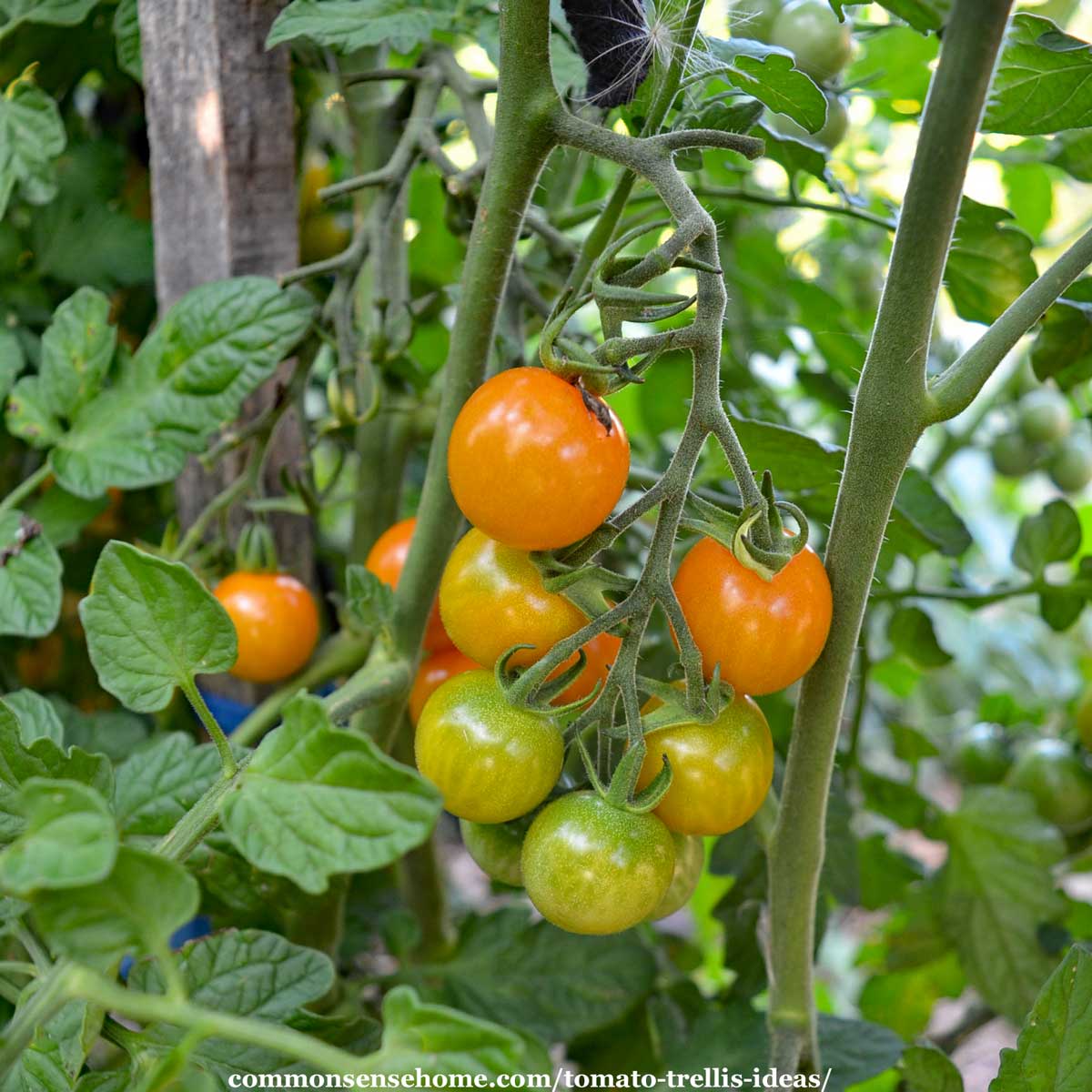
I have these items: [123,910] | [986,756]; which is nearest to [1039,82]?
[123,910]

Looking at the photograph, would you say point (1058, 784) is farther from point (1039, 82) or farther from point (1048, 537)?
point (1039, 82)

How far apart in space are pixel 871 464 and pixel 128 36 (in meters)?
0.67

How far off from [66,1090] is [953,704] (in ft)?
4.88

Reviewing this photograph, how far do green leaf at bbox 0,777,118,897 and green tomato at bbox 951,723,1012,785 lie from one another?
0.97 m

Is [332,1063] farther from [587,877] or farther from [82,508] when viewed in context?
[82,508]

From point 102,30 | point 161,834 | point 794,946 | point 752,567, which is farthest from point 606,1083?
point 102,30

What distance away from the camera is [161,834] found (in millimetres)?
578

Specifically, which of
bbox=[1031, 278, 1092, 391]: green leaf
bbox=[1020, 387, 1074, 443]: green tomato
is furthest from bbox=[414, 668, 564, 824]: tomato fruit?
bbox=[1020, 387, 1074, 443]: green tomato

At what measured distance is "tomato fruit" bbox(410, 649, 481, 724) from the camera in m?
0.68

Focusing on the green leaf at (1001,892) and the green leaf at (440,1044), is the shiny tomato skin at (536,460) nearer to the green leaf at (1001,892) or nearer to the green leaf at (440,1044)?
the green leaf at (440,1044)

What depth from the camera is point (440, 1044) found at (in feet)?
1.14

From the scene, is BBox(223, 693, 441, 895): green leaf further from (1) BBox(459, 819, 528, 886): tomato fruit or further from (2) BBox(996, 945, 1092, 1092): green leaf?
(2) BBox(996, 945, 1092, 1092): green leaf

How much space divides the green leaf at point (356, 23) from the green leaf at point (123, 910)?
50 cm

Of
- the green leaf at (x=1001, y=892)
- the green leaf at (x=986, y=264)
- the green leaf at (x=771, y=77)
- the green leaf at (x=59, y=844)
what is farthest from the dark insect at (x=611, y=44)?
the green leaf at (x=1001, y=892)
